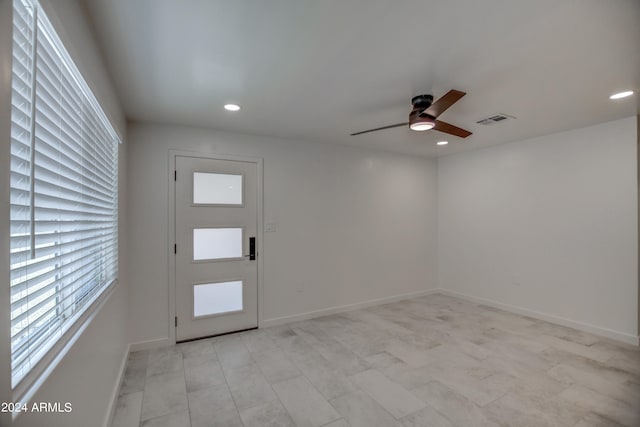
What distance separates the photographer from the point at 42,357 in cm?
106

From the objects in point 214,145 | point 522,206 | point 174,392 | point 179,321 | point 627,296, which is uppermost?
point 214,145

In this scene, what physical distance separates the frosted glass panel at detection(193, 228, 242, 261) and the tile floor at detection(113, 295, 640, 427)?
997mm

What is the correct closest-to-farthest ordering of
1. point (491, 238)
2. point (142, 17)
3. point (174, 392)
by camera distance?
point (142, 17) → point (174, 392) → point (491, 238)

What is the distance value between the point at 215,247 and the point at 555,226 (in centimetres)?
446

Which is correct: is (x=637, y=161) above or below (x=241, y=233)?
above

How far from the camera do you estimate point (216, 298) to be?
3672mm

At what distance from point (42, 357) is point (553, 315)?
511 cm

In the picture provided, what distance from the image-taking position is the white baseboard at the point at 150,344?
3.21 meters

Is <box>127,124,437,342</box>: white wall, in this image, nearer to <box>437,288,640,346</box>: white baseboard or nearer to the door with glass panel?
the door with glass panel

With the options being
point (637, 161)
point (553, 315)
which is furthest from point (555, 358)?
point (637, 161)

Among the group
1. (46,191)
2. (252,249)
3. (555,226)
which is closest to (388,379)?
(252,249)

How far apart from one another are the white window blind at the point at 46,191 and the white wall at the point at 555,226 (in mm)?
4984

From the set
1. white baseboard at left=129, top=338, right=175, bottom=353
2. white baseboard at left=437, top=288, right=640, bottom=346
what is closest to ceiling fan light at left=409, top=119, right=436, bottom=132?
white baseboard at left=437, top=288, right=640, bottom=346

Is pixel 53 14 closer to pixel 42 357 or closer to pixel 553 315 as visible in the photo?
pixel 42 357
